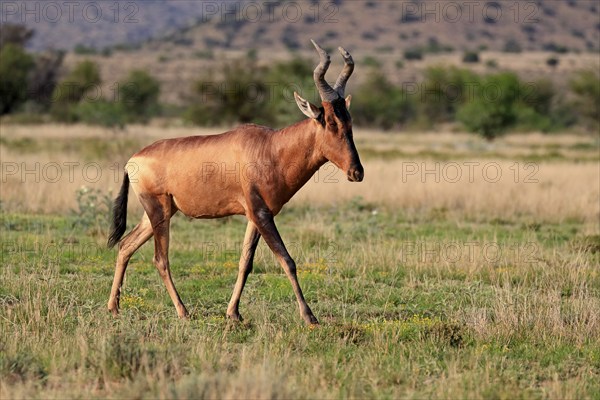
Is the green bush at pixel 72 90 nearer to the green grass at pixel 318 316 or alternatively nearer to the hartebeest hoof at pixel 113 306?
the green grass at pixel 318 316

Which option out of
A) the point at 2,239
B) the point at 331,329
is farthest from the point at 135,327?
the point at 2,239

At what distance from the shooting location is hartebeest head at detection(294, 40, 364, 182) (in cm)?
900

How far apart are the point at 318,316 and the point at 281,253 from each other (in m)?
1.14

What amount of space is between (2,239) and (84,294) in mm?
4320

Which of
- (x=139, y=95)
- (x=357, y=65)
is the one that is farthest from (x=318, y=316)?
(x=357, y=65)

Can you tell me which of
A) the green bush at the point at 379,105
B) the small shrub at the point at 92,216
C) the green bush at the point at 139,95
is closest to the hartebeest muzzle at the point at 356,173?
the small shrub at the point at 92,216

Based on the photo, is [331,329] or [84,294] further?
[84,294]

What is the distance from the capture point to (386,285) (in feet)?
38.6

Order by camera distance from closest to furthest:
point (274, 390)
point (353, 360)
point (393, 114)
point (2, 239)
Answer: point (274, 390)
point (353, 360)
point (2, 239)
point (393, 114)

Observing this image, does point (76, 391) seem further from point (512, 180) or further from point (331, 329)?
point (512, 180)

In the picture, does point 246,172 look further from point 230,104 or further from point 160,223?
point 230,104

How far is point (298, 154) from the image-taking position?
948 centimetres

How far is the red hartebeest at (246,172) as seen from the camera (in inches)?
359

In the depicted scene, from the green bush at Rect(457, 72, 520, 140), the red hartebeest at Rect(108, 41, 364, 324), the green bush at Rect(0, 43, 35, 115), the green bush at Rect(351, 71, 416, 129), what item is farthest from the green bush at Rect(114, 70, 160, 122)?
the red hartebeest at Rect(108, 41, 364, 324)
